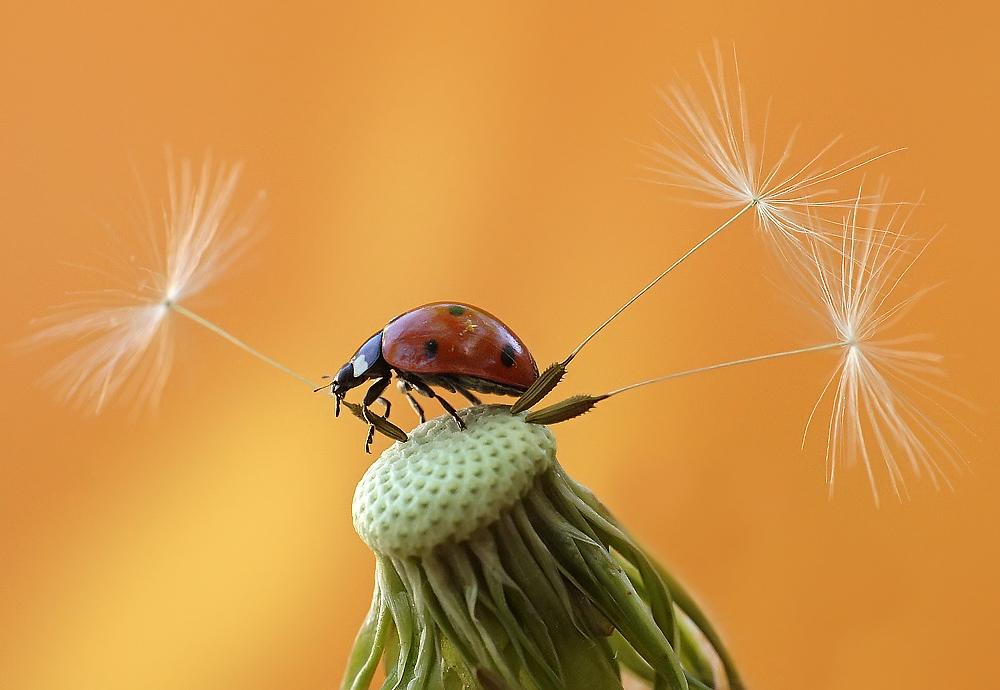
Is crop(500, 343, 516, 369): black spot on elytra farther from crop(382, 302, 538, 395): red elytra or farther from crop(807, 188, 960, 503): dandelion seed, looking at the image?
crop(807, 188, 960, 503): dandelion seed

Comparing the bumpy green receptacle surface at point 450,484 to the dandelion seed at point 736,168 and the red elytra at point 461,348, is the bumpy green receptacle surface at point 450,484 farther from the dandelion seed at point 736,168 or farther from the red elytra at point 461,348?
the dandelion seed at point 736,168

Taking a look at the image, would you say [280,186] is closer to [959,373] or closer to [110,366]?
[110,366]

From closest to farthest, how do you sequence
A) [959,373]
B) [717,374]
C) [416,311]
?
[416,311]
[959,373]
[717,374]

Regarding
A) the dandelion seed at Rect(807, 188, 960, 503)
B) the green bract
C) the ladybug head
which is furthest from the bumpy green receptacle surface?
the dandelion seed at Rect(807, 188, 960, 503)

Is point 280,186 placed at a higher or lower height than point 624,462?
higher

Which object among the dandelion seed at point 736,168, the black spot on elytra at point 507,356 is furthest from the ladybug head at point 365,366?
the dandelion seed at point 736,168

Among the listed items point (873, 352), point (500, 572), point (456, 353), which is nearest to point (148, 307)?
point (456, 353)

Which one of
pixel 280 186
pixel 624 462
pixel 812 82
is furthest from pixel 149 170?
pixel 812 82
